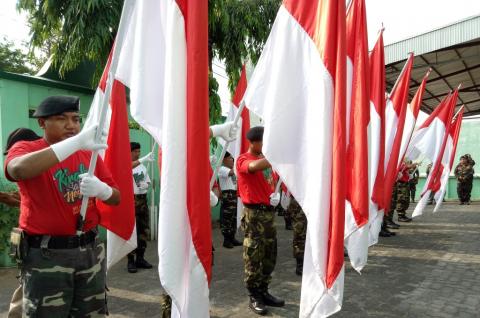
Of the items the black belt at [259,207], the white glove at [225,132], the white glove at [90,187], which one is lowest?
the black belt at [259,207]

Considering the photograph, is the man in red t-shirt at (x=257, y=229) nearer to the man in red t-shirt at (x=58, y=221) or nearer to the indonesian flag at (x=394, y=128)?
the man in red t-shirt at (x=58, y=221)

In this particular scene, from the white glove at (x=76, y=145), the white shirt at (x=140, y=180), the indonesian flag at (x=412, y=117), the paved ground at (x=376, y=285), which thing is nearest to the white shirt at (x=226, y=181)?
the paved ground at (x=376, y=285)

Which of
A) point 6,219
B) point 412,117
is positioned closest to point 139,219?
point 6,219

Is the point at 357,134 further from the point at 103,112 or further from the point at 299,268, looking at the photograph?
the point at 299,268

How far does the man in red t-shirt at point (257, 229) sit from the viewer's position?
4344mm

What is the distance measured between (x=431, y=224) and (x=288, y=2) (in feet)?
32.2

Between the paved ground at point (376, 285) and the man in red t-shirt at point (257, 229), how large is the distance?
25cm

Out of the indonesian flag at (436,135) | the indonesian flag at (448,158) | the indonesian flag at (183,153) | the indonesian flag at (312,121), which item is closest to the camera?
the indonesian flag at (183,153)

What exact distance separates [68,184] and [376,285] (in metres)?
4.36

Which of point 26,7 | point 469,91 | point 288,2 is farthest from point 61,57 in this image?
point 469,91

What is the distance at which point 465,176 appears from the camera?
16219 mm

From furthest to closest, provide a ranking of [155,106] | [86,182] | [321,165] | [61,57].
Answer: [61,57] < [321,165] < [155,106] < [86,182]

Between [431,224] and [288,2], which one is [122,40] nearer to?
[288,2]

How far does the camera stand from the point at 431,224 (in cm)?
1118
